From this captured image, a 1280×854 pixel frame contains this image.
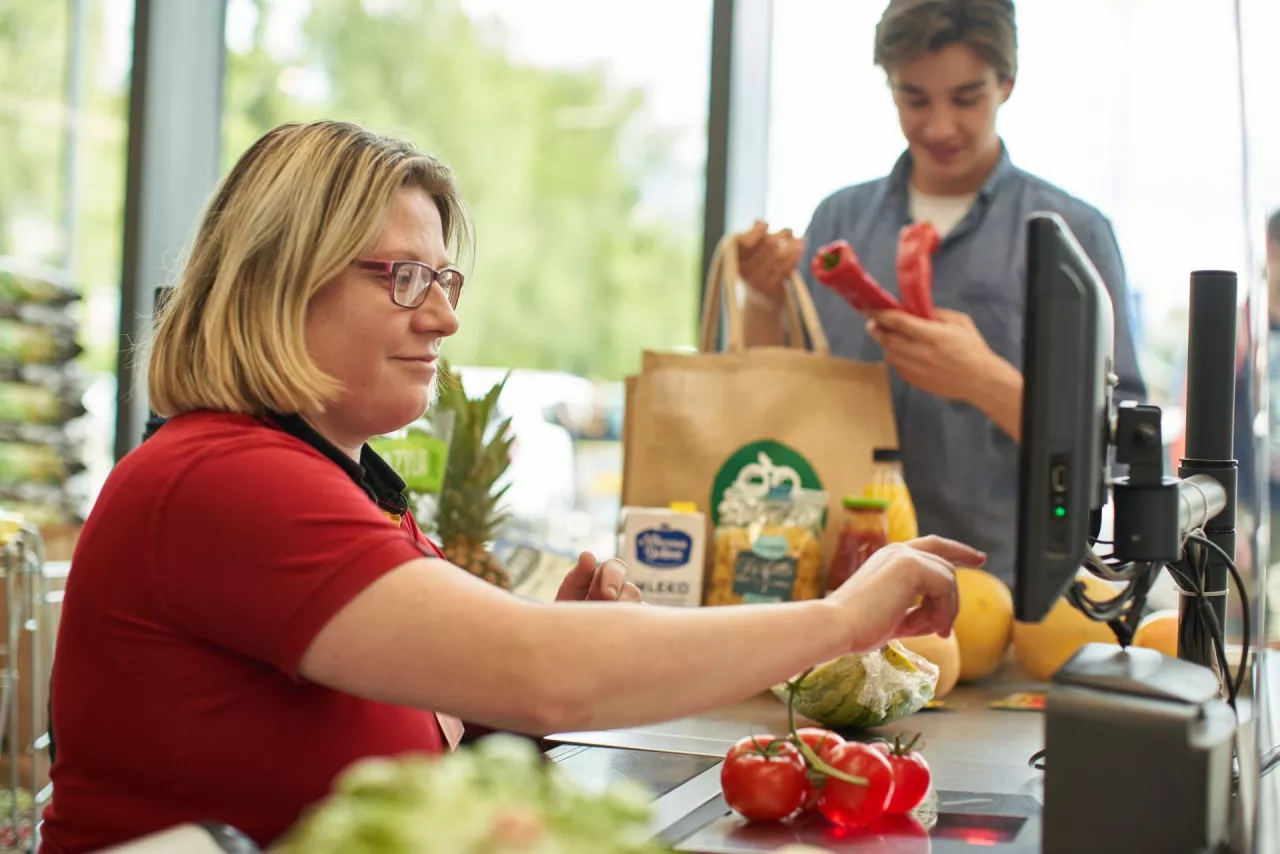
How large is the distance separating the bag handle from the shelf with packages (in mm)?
2112

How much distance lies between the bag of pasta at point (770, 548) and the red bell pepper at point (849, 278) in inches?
14.2

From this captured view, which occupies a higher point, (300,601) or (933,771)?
(300,601)

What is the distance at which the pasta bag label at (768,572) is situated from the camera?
1.96 metres

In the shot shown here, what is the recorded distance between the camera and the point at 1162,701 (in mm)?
994

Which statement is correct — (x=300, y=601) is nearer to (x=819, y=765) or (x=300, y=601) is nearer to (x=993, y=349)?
(x=819, y=765)

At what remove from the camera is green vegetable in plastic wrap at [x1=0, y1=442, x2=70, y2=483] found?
3486 mm

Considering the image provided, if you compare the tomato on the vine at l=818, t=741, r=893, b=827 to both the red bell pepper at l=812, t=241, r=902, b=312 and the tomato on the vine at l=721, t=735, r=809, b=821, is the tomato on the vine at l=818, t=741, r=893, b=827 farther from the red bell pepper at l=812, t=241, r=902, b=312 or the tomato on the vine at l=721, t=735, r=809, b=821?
the red bell pepper at l=812, t=241, r=902, b=312

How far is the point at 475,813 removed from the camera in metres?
0.66

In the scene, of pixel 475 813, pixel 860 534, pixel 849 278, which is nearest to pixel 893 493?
pixel 860 534

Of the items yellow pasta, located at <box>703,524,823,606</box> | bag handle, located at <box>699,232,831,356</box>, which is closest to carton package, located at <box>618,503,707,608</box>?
yellow pasta, located at <box>703,524,823,606</box>

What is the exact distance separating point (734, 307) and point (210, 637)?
1355mm

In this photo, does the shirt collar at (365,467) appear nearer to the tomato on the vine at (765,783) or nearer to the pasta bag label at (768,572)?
the tomato on the vine at (765,783)

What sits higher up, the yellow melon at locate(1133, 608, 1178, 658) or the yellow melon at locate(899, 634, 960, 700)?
the yellow melon at locate(1133, 608, 1178, 658)

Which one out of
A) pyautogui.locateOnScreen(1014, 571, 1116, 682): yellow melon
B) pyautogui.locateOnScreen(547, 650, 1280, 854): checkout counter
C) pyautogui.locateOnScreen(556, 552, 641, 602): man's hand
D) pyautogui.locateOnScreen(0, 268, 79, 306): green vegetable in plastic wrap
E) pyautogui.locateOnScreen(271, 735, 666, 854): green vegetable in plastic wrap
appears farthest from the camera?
pyautogui.locateOnScreen(0, 268, 79, 306): green vegetable in plastic wrap
